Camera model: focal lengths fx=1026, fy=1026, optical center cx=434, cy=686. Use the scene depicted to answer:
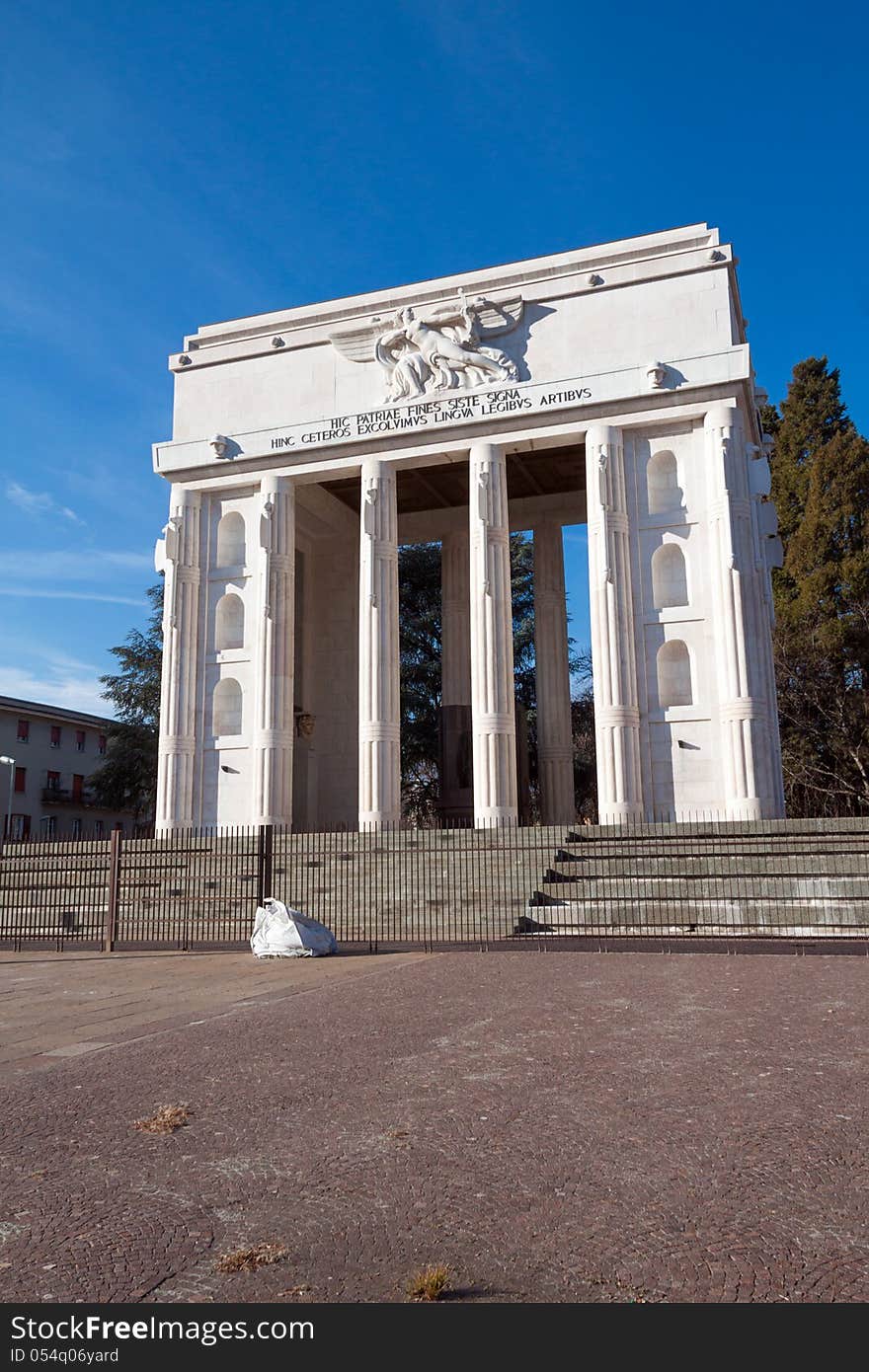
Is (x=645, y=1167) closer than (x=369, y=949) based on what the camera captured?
Yes

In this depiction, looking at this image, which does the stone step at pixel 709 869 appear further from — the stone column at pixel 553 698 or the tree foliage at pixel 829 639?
the tree foliage at pixel 829 639

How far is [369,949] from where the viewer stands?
1546 cm

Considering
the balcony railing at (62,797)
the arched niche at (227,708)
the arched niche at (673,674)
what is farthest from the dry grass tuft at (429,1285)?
the balcony railing at (62,797)

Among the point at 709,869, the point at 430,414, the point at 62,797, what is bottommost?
the point at 709,869

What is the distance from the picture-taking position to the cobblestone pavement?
11.5 ft

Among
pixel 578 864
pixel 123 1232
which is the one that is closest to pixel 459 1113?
pixel 123 1232

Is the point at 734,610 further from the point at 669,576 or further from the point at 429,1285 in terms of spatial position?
the point at 429,1285

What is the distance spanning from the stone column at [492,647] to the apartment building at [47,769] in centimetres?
3919

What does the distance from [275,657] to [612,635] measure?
31.2 feet

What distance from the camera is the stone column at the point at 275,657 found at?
2834 centimetres

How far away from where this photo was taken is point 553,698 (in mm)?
32719

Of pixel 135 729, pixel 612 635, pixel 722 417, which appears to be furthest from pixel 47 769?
pixel 722 417
